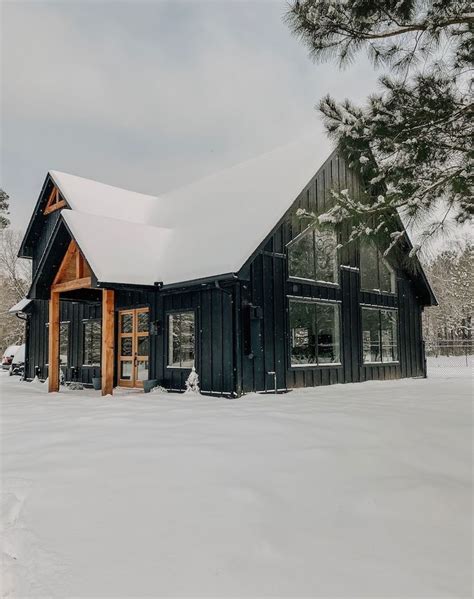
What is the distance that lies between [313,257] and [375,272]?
2.87 meters

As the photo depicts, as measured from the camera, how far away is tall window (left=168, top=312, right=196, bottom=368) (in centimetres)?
1050

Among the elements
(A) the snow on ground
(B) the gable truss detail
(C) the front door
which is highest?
(B) the gable truss detail

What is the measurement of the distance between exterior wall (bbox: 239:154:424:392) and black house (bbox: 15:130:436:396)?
33 millimetres

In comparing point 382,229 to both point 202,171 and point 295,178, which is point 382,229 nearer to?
point 295,178

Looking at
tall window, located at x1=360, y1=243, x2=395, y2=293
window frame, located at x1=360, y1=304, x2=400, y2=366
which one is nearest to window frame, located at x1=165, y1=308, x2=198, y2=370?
window frame, located at x1=360, y1=304, x2=400, y2=366

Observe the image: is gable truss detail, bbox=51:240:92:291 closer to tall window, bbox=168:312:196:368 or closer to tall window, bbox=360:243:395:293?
tall window, bbox=168:312:196:368

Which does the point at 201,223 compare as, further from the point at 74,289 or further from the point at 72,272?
the point at 74,289

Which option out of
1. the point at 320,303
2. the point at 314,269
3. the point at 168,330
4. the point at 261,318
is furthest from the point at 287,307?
the point at 168,330

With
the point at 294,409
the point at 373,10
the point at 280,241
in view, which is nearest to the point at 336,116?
the point at 373,10

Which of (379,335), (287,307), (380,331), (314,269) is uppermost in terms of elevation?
(314,269)

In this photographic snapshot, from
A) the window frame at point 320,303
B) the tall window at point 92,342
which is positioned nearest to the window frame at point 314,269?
the window frame at point 320,303

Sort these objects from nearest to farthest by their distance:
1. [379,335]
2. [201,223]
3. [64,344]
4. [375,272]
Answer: [201,223] → [379,335] → [375,272] → [64,344]

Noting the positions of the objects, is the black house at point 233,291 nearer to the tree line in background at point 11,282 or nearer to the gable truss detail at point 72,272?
the gable truss detail at point 72,272

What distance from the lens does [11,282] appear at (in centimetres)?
3228
